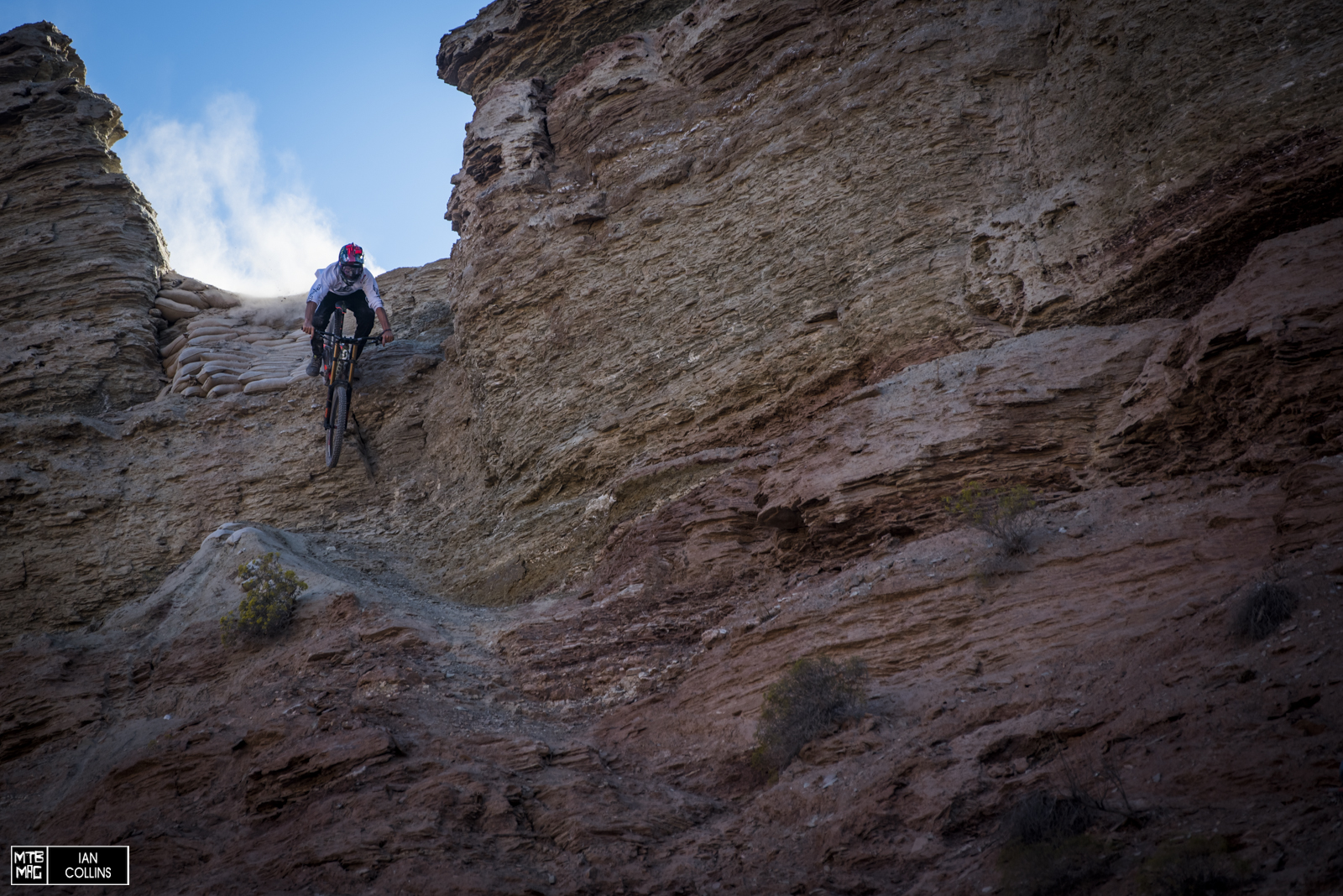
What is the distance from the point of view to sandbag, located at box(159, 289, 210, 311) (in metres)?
19.4

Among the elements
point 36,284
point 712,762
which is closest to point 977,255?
point 712,762

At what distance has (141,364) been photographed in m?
18.1

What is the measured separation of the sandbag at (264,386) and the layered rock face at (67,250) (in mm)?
2117

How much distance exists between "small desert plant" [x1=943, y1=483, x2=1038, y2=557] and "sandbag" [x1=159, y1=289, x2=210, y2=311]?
53.8 feet

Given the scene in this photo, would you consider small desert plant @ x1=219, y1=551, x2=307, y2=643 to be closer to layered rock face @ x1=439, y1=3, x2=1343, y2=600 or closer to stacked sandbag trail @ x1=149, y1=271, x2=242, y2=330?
layered rock face @ x1=439, y1=3, x2=1343, y2=600

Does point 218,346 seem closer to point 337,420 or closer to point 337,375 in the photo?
point 337,375

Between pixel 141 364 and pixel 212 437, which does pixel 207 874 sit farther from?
pixel 141 364

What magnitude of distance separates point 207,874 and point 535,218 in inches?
440

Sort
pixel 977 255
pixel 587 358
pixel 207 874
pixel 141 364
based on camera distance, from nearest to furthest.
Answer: pixel 207 874
pixel 977 255
pixel 587 358
pixel 141 364

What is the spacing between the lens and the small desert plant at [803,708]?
23.4ft

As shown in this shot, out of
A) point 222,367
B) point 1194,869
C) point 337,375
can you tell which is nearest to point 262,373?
point 222,367

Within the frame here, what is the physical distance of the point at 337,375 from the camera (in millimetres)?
15641

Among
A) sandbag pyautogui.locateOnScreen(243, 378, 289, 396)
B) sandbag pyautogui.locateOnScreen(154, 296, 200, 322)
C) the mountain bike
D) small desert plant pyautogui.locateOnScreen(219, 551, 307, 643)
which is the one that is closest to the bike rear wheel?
the mountain bike

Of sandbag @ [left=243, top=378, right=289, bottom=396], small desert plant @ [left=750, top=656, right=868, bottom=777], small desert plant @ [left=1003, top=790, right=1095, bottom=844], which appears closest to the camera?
small desert plant @ [left=1003, top=790, right=1095, bottom=844]
